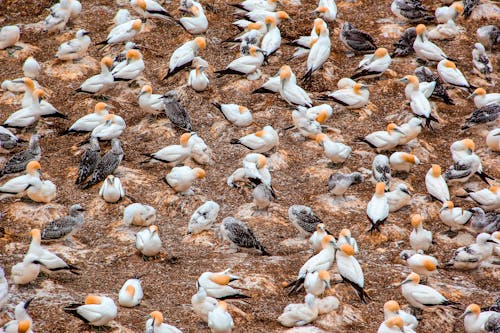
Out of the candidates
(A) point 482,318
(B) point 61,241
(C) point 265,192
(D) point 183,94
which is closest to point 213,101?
(D) point 183,94

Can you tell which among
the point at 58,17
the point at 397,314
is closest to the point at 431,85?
the point at 397,314

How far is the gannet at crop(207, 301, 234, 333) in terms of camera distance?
10820 millimetres

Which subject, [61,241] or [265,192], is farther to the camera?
[265,192]

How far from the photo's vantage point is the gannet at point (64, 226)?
42.3 ft

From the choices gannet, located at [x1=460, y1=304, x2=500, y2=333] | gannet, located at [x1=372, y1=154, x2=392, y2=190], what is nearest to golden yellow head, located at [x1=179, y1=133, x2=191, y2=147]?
gannet, located at [x1=372, y1=154, x2=392, y2=190]

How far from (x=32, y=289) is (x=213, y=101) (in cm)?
663

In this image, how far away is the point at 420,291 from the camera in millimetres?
11844

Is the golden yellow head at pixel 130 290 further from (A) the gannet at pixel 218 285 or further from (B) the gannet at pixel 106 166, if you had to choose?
(B) the gannet at pixel 106 166

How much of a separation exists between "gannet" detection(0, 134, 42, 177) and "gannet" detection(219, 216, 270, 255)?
410 centimetres

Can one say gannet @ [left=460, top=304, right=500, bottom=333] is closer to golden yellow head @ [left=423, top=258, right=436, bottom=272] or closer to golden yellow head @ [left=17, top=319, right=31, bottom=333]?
golden yellow head @ [left=423, top=258, right=436, bottom=272]

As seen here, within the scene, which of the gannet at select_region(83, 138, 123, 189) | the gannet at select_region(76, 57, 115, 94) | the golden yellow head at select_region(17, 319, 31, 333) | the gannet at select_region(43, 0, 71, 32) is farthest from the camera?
the gannet at select_region(43, 0, 71, 32)

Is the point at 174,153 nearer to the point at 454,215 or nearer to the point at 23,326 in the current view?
the point at 454,215

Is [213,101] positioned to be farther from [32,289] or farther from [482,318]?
[482,318]

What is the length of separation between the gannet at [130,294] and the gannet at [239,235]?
196 cm
